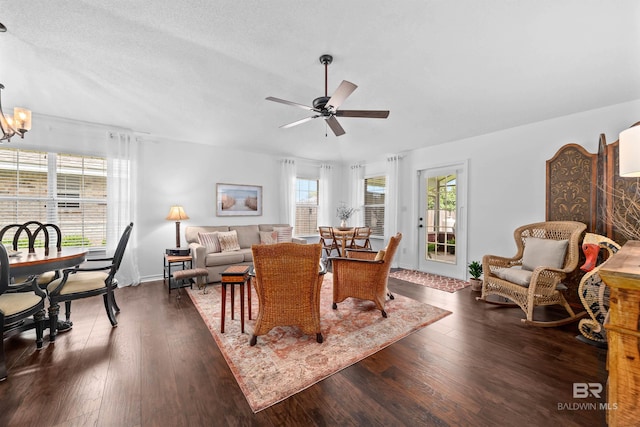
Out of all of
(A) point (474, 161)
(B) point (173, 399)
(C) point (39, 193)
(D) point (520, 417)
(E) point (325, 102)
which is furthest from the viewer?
(A) point (474, 161)

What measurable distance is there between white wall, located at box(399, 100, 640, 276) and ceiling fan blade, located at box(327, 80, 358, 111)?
10.5ft

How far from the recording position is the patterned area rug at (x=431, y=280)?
13.6 feet

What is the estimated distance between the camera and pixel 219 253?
450cm

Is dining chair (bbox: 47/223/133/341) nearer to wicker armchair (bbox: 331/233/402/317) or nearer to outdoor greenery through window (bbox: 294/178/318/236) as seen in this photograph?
wicker armchair (bbox: 331/233/402/317)

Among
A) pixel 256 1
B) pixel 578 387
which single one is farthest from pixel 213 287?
pixel 578 387

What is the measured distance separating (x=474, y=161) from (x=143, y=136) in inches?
226

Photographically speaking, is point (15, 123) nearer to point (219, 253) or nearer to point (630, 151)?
point (219, 253)

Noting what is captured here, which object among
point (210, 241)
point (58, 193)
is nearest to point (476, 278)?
point (210, 241)

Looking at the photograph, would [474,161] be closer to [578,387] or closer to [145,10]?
[578,387]

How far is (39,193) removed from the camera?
3.81 meters

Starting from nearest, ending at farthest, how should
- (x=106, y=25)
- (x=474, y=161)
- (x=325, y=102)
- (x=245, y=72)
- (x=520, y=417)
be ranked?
(x=520, y=417), (x=106, y=25), (x=325, y=102), (x=245, y=72), (x=474, y=161)

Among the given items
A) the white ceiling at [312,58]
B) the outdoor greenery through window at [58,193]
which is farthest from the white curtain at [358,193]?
the outdoor greenery through window at [58,193]

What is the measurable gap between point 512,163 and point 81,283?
572 cm

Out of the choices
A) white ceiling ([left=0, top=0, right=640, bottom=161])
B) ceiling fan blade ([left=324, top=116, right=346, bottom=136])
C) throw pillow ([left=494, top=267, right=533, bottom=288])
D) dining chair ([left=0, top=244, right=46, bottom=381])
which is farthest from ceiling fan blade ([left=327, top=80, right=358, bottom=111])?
throw pillow ([left=494, top=267, right=533, bottom=288])
